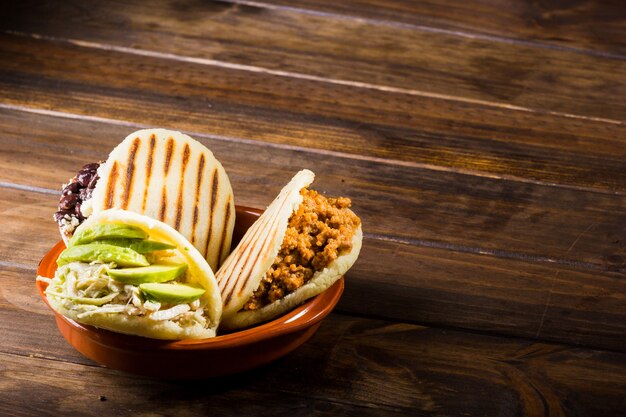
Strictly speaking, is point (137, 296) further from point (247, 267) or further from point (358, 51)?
point (358, 51)

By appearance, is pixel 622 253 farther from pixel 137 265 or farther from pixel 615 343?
pixel 137 265

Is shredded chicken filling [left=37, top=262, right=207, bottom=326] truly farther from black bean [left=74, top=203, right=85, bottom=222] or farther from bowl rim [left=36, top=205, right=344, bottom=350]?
black bean [left=74, top=203, right=85, bottom=222]

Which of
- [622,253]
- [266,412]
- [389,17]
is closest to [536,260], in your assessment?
[622,253]

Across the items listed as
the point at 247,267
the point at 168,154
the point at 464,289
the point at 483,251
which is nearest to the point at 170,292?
the point at 247,267

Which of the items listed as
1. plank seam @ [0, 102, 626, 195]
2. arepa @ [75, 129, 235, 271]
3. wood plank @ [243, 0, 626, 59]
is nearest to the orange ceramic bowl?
arepa @ [75, 129, 235, 271]

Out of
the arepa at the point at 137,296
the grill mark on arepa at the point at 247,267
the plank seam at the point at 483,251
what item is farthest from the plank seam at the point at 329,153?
the arepa at the point at 137,296

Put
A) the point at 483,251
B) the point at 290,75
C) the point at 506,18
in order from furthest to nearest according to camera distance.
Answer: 1. the point at 506,18
2. the point at 290,75
3. the point at 483,251

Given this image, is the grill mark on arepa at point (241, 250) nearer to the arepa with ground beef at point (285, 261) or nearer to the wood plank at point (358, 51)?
the arepa with ground beef at point (285, 261)
